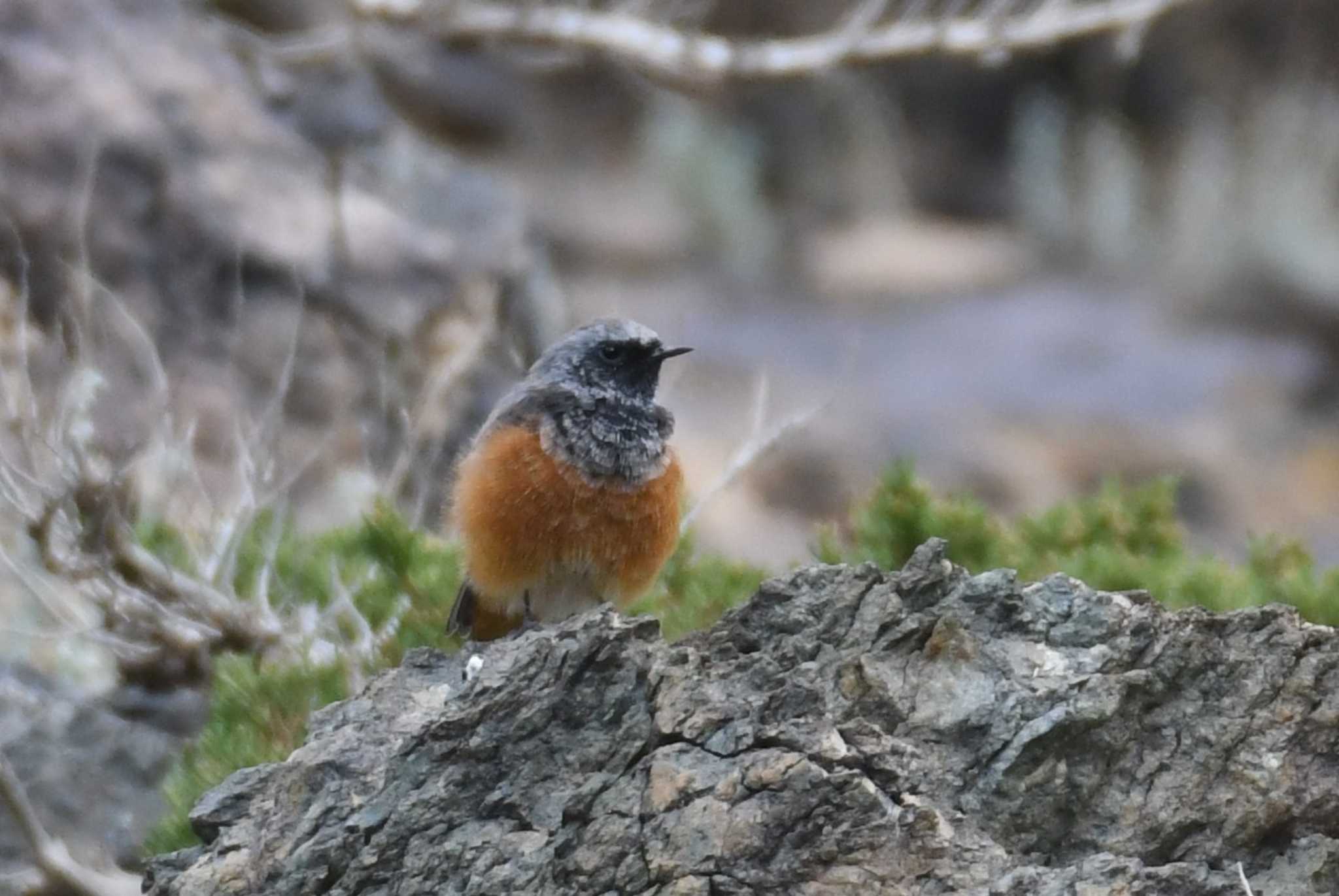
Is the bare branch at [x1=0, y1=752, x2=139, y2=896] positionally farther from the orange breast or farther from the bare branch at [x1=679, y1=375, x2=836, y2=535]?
the bare branch at [x1=679, y1=375, x2=836, y2=535]

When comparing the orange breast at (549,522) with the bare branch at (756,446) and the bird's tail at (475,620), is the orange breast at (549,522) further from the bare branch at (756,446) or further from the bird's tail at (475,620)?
the bare branch at (756,446)

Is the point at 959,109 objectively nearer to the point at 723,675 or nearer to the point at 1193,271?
the point at 1193,271

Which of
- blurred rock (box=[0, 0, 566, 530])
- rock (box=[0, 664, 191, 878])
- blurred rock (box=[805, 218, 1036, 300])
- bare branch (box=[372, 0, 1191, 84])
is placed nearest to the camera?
rock (box=[0, 664, 191, 878])

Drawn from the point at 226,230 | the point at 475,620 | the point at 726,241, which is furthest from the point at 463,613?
the point at 726,241

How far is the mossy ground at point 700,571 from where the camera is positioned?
5695 mm

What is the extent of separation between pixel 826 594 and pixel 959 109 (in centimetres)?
1801

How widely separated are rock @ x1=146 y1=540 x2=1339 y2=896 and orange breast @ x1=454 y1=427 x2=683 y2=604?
1078 mm

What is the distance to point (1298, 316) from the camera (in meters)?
18.2

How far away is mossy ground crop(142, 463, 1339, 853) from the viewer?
570cm

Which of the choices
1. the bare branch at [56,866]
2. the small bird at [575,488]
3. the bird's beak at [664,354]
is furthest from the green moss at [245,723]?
the bird's beak at [664,354]

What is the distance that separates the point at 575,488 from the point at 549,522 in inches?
5.2

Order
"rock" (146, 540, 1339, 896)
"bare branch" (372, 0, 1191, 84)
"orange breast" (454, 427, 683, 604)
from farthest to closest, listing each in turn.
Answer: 1. "bare branch" (372, 0, 1191, 84)
2. "orange breast" (454, 427, 683, 604)
3. "rock" (146, 540, 1339, 896)

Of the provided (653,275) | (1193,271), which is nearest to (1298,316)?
(1193,271)

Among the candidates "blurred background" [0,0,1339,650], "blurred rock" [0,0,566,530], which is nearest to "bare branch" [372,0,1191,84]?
"blurred background" [0,0,1339,650]
